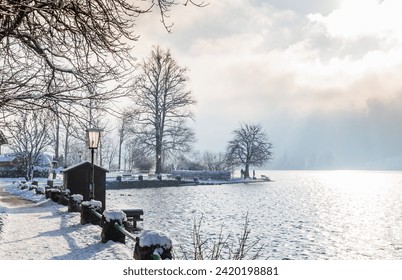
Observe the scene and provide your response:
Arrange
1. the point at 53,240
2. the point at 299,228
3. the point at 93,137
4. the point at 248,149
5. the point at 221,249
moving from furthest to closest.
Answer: the point at 248,149 < the point at 299,228 < the point at 93,137 < the point at 53,240 < the point at 221,249

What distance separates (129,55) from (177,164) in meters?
52.6

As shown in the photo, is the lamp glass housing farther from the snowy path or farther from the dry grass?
the dry grass

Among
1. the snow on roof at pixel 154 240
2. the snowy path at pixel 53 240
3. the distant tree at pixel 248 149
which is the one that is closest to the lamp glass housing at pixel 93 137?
the snowy path at pixel 53 240

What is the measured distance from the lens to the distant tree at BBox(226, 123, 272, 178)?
202 feet

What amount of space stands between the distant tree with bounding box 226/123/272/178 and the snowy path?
49.5m

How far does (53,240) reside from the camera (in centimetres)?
909

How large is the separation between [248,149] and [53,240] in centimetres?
5426

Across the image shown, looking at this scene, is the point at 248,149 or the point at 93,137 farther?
the point at 248,149

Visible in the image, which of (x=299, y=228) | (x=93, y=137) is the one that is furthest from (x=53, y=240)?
(x=299, y=228)

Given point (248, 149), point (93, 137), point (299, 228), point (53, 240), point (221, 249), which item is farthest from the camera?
point (248, 149)

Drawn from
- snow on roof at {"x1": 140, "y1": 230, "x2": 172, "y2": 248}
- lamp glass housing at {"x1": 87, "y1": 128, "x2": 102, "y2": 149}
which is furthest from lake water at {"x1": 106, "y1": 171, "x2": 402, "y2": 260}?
lamp glass housing at {"x1": 87, "y1": 128, "x2": 102, "y2": 149}

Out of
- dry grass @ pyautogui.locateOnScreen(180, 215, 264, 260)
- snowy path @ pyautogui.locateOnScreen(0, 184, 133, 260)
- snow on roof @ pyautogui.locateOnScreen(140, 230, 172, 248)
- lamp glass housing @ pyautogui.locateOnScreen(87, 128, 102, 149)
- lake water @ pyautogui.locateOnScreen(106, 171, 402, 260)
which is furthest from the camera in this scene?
lamp glass housing @ pyautogui.locateOnScreen(87, 128, 102, 149)

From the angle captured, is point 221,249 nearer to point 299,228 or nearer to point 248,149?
point 299,228
